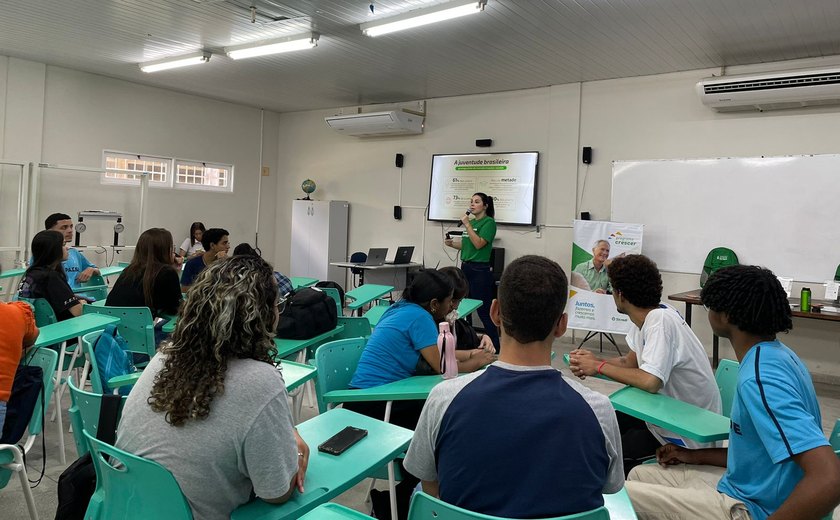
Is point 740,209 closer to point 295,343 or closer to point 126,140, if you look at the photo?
point 295,343

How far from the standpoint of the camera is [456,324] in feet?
9.32

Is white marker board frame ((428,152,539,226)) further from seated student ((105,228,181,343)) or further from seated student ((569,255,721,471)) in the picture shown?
seated student ((569,255,721,471))

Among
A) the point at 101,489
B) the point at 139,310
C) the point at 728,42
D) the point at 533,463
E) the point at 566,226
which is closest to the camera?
the point at 533,463

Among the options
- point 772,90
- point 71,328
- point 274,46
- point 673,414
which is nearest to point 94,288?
point 71,328

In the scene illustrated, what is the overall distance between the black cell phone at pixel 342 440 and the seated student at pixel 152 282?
223 centimetres

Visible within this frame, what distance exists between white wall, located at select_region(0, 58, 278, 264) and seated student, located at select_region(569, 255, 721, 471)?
→ 695 cm

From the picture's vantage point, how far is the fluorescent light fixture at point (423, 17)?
4.20 metres

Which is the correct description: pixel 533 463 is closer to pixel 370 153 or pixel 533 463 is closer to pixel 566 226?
pixel 566 226

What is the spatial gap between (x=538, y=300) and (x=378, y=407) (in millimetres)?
1296

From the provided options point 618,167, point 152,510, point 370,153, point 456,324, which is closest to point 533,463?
point 152,510

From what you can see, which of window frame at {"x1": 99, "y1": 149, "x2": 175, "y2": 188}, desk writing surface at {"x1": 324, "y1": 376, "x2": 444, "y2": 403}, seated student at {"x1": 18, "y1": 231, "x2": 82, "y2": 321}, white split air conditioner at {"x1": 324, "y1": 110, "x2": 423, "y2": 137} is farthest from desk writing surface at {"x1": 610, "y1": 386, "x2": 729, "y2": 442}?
window frame at {"x1": 99, "y1": 149, "x2": 175, "y2": 188}

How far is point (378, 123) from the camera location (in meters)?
7.57

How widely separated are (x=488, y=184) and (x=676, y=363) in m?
5.26

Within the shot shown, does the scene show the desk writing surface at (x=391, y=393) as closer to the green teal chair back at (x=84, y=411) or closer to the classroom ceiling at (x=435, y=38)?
the green teal chair back at (x=84, y=411)
